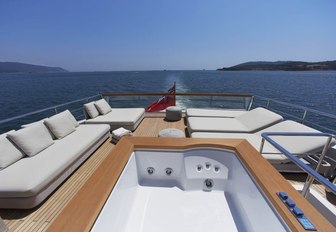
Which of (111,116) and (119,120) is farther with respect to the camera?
(111,116)

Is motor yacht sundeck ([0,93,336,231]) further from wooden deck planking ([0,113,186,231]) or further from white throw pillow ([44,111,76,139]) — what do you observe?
white throw pillow ([44,111,76,139])

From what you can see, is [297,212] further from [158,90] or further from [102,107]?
[158,90]

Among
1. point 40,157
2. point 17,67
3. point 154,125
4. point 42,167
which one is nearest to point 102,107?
point 154,125

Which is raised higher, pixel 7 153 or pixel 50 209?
pixel 7 153

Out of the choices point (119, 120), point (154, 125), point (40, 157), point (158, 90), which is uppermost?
point (40, 157)

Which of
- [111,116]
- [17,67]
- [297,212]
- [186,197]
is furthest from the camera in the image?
[17,67]

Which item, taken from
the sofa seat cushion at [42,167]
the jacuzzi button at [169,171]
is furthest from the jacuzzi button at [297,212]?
the sofa seat cushion at [42,167]

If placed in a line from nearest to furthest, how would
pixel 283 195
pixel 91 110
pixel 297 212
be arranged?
pixel 297 212 → pixel 283 195 → pixel 91 110

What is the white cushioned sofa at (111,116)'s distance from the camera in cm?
415

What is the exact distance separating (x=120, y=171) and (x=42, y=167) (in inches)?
51.0

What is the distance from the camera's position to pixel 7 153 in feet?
7.36

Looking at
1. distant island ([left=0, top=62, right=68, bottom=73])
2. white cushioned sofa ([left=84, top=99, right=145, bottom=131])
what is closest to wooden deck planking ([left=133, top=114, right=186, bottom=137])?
white cushioned sofa ([left=84, top=99, right=145, bottom=131])

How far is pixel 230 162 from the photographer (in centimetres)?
191

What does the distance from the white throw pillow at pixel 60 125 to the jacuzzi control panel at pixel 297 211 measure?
3213 mm
